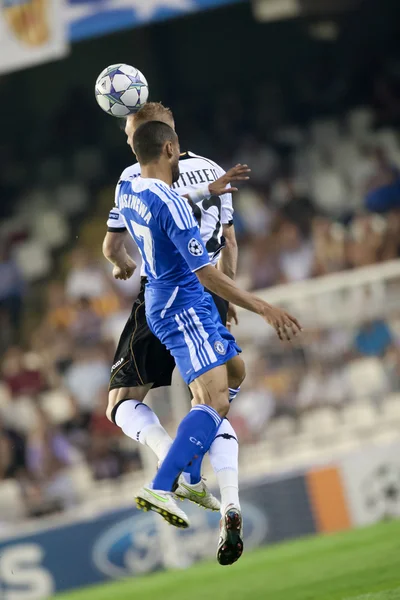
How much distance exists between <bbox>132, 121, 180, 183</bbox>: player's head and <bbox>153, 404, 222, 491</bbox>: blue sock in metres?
1.46

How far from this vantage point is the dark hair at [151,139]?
6.95 meters

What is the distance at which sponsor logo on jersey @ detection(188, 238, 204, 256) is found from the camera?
674 cm

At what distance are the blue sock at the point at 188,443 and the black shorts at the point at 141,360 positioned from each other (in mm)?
664

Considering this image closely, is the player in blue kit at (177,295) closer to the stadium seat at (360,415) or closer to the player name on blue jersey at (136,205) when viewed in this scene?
the player name on blue jersey at (136,205)

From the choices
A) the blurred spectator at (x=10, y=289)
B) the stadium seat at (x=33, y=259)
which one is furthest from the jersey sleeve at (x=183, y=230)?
the stadium seat at (x=33, y=259)

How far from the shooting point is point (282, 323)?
6.42 metres

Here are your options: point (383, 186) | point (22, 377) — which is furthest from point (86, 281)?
point (383, 186)

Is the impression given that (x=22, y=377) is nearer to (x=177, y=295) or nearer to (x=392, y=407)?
(x=392, y=407)

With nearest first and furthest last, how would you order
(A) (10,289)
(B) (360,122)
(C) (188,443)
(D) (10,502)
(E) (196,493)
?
(C) (188,443), (E) (196,493), (D) (10,502), (B) (360,122), (A) (10,289)

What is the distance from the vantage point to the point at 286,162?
17688mm

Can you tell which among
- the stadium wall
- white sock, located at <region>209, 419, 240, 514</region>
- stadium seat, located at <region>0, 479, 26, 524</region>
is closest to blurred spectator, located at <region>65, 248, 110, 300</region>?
stadium seat, located at <region>0, 479, 26, 524</region>

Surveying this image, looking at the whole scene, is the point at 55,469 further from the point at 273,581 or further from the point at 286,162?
the point at 286,162

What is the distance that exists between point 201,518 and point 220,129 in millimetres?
7620

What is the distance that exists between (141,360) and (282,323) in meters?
1.47
